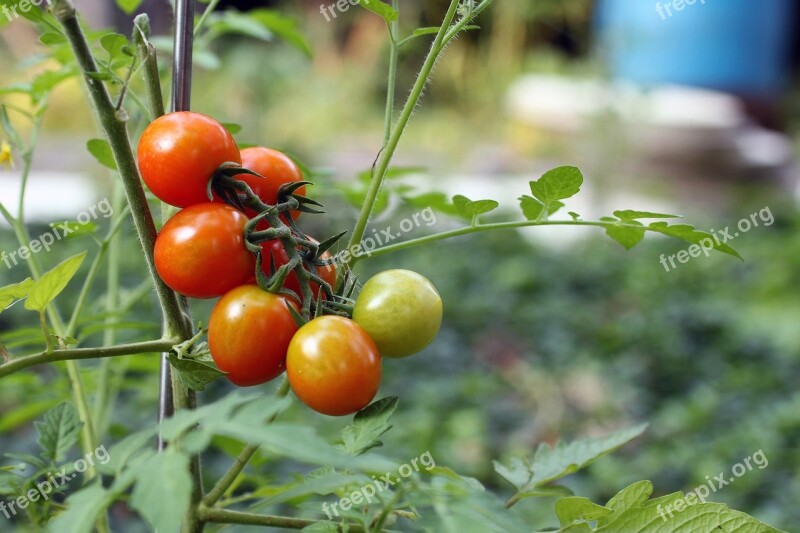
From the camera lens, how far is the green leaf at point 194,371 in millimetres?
496

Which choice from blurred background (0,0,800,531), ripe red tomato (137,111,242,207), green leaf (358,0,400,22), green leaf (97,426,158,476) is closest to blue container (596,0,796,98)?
blurred background (0,0,800,531)

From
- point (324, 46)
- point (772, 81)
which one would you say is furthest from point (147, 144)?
point (772, 81)

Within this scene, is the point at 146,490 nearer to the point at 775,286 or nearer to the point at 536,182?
the point at 536,182

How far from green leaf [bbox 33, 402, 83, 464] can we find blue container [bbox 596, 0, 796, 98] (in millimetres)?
5409

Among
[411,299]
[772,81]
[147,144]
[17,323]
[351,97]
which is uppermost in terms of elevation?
[147,144]

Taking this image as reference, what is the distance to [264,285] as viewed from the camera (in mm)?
525

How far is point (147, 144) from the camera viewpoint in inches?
21.1

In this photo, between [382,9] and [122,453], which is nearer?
[122,453]

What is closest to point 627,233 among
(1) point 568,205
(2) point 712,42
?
(1) point 568,205

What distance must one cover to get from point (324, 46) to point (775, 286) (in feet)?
12.1

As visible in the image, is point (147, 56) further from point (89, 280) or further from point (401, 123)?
point (89, 280)

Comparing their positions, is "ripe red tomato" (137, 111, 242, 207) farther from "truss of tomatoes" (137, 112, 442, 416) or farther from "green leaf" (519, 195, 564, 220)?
"green leaf" (519, 195, 564, 220)

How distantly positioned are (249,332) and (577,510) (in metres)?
0.22

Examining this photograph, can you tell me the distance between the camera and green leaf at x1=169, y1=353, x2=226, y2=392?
50 centimetres
